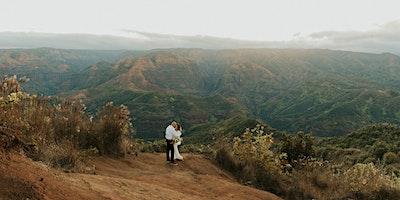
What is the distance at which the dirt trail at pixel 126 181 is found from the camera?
289 inches

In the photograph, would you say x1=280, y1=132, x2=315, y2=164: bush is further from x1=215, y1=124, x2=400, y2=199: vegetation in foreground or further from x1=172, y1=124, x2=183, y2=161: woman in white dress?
x1=172, y1=124, x2=183, y2=161: woman in white dress

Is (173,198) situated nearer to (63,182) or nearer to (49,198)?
(63,182)

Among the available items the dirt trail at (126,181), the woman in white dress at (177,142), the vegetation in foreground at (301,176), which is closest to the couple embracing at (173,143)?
the woman in white dress at (177,142)

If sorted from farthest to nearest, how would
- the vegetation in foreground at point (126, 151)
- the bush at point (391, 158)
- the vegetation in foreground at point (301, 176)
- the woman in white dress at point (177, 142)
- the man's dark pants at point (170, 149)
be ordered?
1. the bush at point (391, 158)
2. the woman in white dress at point (177, 142)
3. the man's dark pants at point (170, 149)
4. the vegetation in foreground at point (301, 176)
5. the vegetation in foreground at point (126, 151)

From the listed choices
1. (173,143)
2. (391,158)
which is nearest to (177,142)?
(173,143)

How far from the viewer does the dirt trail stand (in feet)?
24.1

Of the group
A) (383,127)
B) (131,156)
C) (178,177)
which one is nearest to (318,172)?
(178,177)

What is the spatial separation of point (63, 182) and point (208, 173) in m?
7.95

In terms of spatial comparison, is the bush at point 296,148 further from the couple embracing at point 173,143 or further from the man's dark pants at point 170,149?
the man's dark pants at point 170,149

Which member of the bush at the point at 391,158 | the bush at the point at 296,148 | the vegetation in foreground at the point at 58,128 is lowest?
the bush at the point at 391,158

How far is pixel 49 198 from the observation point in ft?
23.7

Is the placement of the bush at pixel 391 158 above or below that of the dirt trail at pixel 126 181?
below

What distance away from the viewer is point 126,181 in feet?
35.2

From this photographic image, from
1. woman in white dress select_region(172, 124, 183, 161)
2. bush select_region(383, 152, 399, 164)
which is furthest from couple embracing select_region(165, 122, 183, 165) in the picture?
bush select_region(383, 152, 399, 164)
